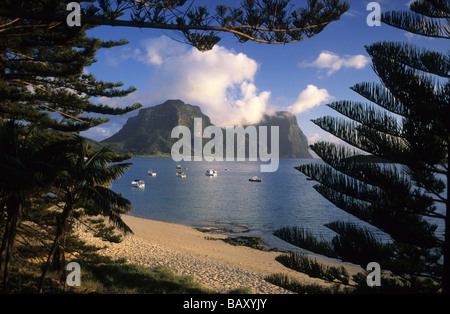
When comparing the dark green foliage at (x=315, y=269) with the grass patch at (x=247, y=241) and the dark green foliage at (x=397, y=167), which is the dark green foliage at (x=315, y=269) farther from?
the grass patch at (x=247, y=241)

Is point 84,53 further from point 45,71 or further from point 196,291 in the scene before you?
point 196,291

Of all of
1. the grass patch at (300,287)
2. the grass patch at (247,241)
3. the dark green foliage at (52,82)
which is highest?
the dark green foliage at (52,82)

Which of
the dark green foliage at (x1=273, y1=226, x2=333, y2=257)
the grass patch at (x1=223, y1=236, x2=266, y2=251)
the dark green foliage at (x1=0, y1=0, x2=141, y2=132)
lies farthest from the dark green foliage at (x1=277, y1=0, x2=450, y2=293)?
the grass patch at (x1=223, y1=236, x2=266, y2=251)

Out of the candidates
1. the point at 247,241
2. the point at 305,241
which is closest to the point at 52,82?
the point at 305,241

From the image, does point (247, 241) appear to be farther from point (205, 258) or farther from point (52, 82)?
point (52, 82)

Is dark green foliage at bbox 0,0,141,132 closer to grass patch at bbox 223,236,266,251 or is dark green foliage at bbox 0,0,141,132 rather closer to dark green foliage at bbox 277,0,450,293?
dark green foliage at bbox 277,0,450,293

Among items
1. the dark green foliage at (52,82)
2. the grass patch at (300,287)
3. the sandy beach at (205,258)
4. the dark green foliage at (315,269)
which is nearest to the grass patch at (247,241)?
the sandy beach at (205,258)

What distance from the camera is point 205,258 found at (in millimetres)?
14727

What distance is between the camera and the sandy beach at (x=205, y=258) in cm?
1103

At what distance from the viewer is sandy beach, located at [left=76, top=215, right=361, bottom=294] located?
11.0 metres
